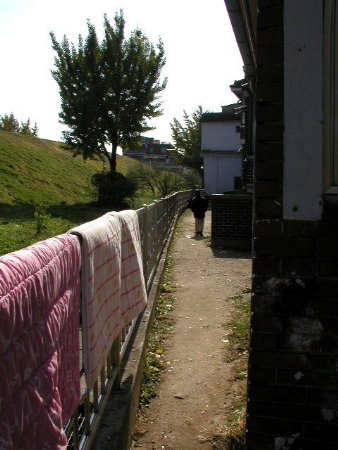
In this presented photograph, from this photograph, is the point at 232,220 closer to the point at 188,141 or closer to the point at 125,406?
the point at 125,406

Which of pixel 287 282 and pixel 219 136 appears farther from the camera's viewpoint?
pixel 219 136

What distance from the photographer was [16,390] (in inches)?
49.9

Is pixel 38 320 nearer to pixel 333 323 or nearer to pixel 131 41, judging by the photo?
pixel 333 323

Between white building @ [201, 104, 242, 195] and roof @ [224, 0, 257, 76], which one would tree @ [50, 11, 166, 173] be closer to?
white building @ [201, 104, 242, 195]

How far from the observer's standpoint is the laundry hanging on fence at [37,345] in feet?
3.95

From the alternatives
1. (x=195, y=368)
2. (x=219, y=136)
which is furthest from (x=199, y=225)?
(x=219, y=136)

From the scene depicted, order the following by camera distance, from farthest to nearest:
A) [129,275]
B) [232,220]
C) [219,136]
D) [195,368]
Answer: [219,136]
[232,220]
[195,368]
[129,275]

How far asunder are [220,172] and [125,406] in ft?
115

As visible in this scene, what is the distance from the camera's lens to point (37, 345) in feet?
4.67

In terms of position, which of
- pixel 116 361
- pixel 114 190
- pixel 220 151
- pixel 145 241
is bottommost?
pixel 116 361

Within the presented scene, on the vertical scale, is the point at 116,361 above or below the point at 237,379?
above

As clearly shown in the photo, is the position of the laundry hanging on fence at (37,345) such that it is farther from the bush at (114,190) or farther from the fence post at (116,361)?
the bush at (114,190)

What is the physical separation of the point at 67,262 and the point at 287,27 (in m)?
1.64

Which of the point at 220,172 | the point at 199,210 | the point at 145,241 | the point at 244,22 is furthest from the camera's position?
the point at 220,172
